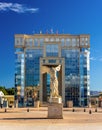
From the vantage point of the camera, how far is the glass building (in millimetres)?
130375

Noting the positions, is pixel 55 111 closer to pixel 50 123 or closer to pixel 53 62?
pixel 50 123

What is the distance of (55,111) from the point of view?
38656 mm

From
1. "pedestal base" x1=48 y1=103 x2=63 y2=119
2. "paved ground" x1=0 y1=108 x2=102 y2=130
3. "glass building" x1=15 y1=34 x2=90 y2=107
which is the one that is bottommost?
"paved ground" x1=0 y1=108 x2=102 y2=130

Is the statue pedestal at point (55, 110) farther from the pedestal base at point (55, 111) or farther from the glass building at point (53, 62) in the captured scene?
the glass building at point (53, 62)

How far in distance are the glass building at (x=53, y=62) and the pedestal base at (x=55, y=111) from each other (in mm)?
90185

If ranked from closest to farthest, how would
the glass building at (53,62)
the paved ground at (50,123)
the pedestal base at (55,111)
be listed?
the paved ground at (50,123), the pedestal base at (55,111), the glass building at (53,62)

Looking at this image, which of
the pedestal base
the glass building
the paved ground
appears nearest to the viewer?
the paved ground

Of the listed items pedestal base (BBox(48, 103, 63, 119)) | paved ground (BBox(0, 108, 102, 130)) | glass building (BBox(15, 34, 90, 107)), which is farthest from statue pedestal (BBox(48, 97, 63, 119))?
glass building (BBox(15, 34, 90, 107))

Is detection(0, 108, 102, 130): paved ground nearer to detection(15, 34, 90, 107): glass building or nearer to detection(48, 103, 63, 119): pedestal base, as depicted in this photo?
detection(48, 103, 63, 119): pedestal base

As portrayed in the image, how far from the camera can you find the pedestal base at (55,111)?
126ft

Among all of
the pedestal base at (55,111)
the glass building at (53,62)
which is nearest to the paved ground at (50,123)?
the pedestal base at (55,111)

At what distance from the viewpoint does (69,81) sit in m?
132

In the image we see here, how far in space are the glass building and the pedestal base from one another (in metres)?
90.2

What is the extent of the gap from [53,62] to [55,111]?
90.6m
